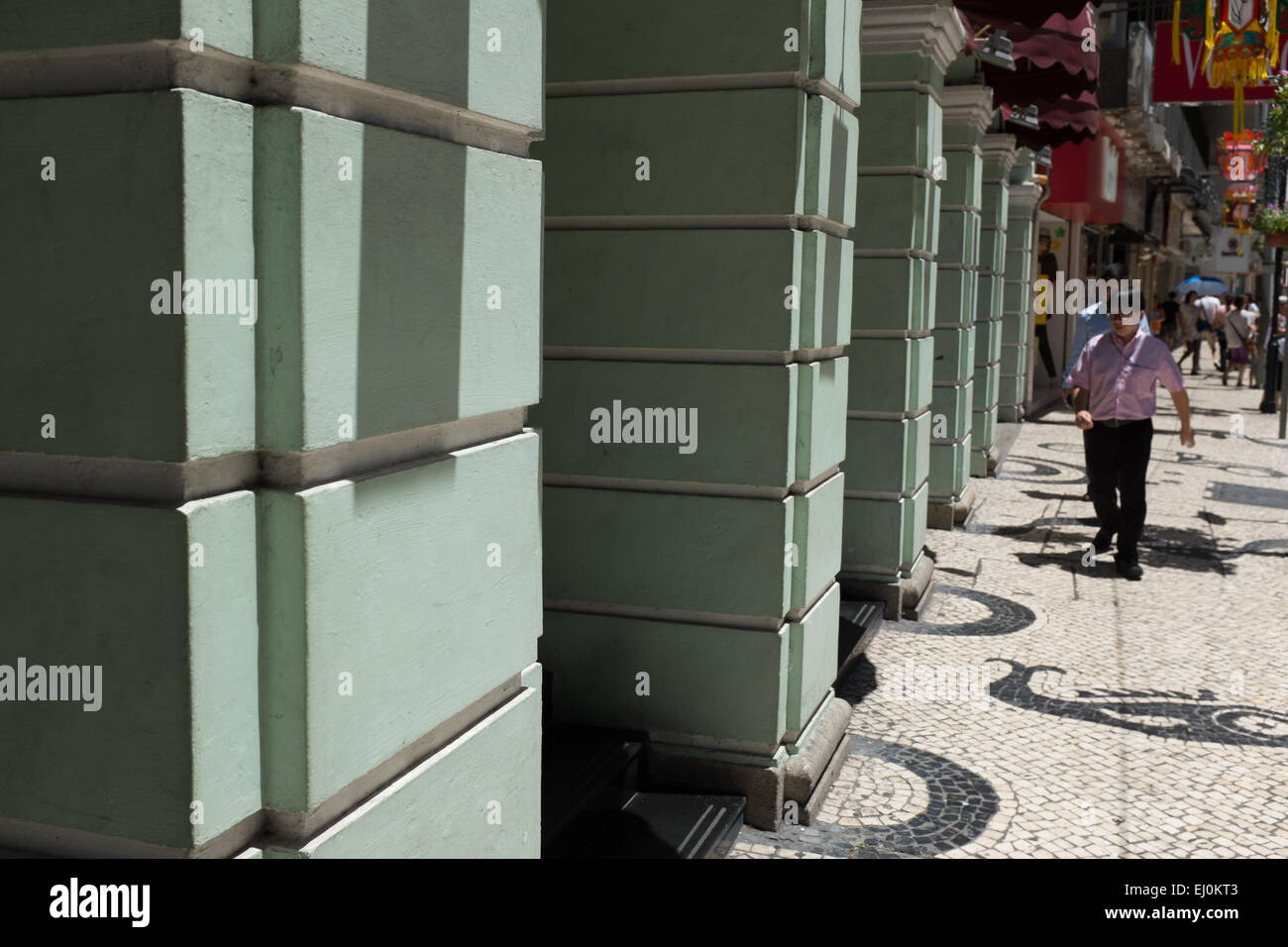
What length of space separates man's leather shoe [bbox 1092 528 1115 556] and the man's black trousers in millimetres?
201

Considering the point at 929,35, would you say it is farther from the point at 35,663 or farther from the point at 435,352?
the point at 35,663

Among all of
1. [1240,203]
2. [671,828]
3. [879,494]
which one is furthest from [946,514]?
[1240,203]

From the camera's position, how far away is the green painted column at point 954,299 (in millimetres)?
10023

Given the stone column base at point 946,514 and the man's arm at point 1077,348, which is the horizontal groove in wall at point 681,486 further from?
the stone column base at point 946,514

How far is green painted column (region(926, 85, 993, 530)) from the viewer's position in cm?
1002

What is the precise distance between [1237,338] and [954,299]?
18950 mm

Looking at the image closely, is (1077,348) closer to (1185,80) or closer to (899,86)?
(899,86)

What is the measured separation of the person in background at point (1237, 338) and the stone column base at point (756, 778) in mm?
23496

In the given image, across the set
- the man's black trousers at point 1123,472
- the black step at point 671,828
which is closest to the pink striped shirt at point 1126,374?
the man's black trousers at point 1123,472

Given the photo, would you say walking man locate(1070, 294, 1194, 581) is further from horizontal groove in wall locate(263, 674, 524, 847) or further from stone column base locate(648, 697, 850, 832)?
horizontal groove in wall locate(263, 674, 524, 847)

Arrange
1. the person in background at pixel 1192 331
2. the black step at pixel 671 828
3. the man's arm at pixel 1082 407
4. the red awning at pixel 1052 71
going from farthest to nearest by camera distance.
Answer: the person in background at pixel 1192 331, the red awning at pixel 1052 71, the man's arm at pixel 1082 407, the black step at pixel 671 828

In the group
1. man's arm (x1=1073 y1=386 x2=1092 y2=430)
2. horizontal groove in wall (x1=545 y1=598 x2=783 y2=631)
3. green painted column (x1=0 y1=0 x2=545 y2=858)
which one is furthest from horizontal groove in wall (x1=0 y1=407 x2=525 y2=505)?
man's arm (x1=1073 y1=386 x2=1092 y2=430)

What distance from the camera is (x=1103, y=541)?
9117 mm

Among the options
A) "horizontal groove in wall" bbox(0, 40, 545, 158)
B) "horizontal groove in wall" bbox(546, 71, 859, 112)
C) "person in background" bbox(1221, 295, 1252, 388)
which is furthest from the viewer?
"person in background" bbox(1221, 295, 1252, 388)
